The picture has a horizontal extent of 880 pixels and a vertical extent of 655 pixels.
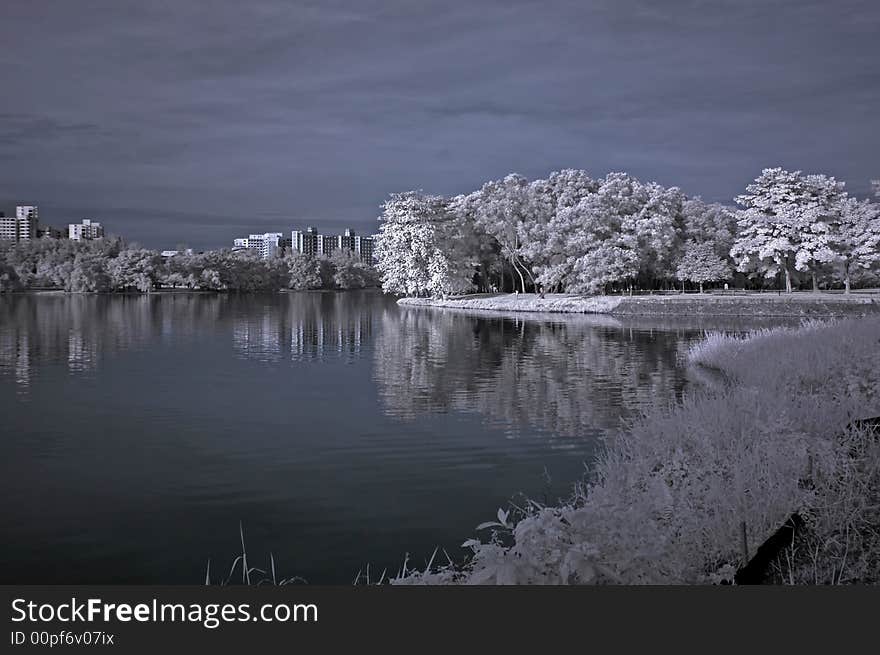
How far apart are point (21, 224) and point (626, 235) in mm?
124200

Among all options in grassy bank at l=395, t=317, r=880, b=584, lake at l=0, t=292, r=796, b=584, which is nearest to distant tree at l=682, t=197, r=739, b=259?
lake at l=0, t=292, r=796, b=584

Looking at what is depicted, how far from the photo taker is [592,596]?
6.32 metres

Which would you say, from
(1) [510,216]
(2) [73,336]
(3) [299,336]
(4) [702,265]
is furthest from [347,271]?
(2) [73,336]

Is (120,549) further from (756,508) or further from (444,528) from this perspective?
(756,508)

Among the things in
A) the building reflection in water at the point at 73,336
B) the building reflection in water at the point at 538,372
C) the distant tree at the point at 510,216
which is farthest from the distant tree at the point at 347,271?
the building reflection in water at the point at 538,372

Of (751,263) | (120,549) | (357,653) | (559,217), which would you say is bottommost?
(120,549)

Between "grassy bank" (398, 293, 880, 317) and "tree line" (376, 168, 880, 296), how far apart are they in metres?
4.09

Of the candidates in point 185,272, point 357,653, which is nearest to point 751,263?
point 357,653

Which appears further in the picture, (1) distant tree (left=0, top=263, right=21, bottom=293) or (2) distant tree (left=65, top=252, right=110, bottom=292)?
(2) distant tree (left=65, top=252, right=110, bottom=292)

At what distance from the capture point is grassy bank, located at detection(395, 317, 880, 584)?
6.84 m

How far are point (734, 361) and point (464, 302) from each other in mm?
62063

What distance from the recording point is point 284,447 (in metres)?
16.3

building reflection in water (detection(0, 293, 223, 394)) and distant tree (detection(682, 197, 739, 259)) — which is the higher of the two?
distant tree (detection(682, 197, 739, 259))

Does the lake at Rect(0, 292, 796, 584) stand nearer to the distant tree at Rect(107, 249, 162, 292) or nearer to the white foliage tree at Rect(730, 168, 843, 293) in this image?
the white foliage tree at Rect(730, 168, 843, 293)
